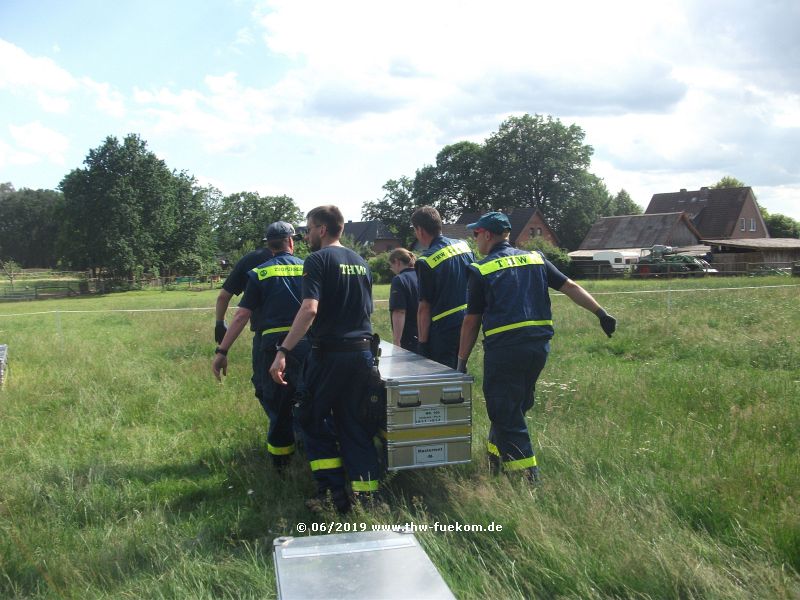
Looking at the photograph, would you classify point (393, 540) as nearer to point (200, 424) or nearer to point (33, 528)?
point (33, 528)

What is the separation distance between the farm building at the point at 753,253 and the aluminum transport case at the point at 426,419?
45.2 meters

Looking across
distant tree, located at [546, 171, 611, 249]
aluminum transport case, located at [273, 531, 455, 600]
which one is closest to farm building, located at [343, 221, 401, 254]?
distant tree, located at [546, 171, 611, 249]

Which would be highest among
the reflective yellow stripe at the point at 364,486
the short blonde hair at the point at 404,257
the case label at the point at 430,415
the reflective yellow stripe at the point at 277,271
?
the short blonde hair at the point at 404,257

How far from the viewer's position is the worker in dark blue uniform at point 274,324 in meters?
5.45

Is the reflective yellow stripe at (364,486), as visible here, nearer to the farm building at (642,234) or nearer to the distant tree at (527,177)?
the farm building at (642,234)

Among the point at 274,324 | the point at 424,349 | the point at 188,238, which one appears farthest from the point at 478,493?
the point at 188,238

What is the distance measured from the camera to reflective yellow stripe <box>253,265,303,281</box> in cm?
553

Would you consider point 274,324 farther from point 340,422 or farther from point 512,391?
point 512,391

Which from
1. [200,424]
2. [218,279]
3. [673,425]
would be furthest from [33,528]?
[218,279]

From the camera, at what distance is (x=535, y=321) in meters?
4.64

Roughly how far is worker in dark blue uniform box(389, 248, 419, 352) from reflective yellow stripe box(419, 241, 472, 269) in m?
0.45

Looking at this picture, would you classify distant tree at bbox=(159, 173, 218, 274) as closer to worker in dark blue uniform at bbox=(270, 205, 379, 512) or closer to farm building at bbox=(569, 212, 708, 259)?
farm building at bbox=(569, 212, 708, 259)

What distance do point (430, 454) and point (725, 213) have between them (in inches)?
2792

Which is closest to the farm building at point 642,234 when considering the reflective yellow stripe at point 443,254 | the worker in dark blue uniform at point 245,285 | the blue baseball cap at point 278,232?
the reflective yellow stripe at point 443,254
